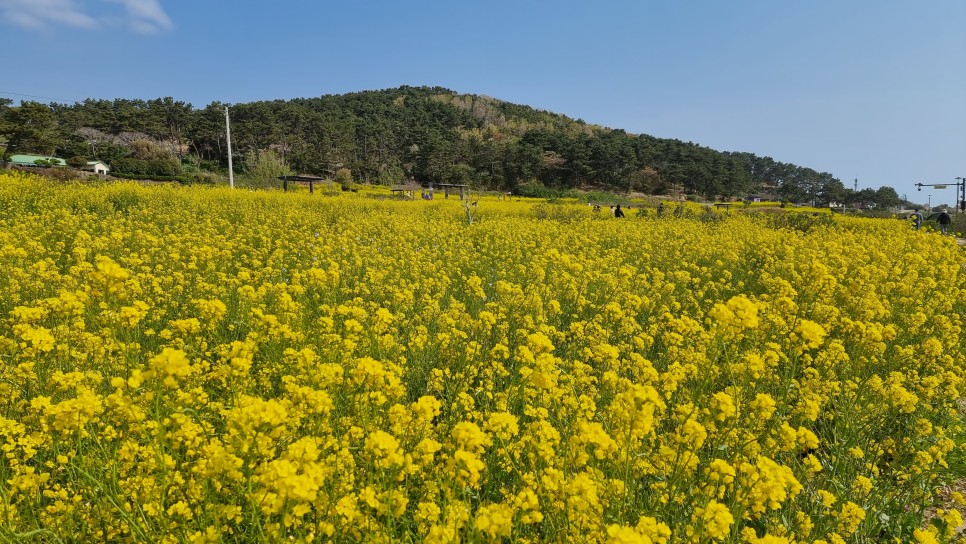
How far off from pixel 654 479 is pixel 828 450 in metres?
1.53

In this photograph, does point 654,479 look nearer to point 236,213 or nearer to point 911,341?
point 911,341

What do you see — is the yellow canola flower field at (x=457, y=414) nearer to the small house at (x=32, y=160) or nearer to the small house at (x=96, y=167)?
the small house at (x=32, y=160)

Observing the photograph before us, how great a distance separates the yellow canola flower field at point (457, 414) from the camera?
6.11 ft

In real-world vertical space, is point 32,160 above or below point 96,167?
above

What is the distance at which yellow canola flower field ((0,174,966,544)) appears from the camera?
73.3 inches

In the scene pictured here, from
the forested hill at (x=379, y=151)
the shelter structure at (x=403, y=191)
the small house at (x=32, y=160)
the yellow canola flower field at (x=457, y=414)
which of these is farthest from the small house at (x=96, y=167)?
the yellow canola flower field at (x=457, y=414)

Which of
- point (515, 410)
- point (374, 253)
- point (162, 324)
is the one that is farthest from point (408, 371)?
point (374, 253)

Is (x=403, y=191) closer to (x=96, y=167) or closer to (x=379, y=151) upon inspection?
(x=96, y=167)

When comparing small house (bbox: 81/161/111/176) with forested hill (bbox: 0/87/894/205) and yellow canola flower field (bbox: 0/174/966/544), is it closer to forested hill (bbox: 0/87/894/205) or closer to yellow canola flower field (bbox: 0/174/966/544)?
forested hill (bbox: 0/87/894/205)

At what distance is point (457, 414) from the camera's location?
296 cm

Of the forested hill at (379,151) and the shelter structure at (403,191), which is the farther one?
the forested hill at (379,151)

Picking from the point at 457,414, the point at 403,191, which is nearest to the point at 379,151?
the point at 403,191

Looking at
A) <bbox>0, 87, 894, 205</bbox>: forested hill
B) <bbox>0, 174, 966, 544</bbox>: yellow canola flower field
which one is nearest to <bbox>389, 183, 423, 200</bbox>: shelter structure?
<bbox>0, 87, 894, 205</bbox>: forested hill

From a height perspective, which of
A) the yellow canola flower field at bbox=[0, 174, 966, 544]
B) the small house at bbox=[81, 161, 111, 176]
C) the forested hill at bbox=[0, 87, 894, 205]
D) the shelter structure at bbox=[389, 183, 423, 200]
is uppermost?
the forested hill at bbox=[0, 87, 894, 205]
